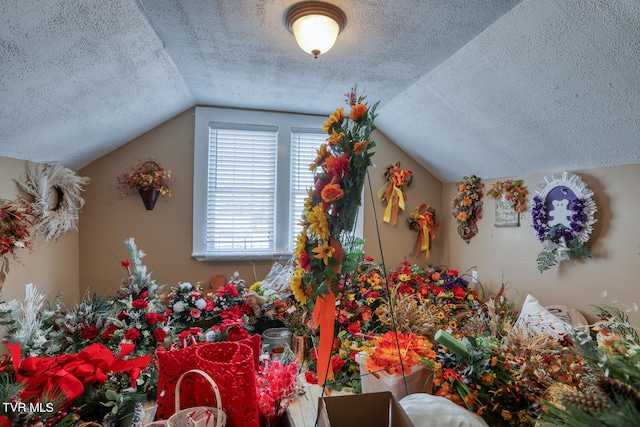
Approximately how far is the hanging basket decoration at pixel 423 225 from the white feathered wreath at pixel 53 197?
9.58 feet

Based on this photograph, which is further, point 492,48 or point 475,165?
point 475,165

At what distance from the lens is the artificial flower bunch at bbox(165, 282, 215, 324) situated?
242 centimetres

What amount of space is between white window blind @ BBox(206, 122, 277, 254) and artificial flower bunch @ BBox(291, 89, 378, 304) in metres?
2.03

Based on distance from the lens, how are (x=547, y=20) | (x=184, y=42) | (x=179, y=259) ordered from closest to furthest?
(x=547, y=20)
(x=184, y=42)
(x=179, y=259)

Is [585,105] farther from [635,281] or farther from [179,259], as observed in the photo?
[179,259]

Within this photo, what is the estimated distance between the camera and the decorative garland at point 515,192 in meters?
2.48

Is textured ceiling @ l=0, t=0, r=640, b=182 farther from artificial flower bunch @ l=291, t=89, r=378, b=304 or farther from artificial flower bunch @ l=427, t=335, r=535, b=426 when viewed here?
artificial flower bunch @ l=427, t=335, r=535, b=426

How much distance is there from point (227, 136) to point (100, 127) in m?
1.04

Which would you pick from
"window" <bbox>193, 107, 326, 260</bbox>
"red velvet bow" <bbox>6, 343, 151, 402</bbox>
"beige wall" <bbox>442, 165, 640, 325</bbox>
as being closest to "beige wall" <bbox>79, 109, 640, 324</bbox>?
"beige wall" <bbox>442, 165, 640, 325</bbox>

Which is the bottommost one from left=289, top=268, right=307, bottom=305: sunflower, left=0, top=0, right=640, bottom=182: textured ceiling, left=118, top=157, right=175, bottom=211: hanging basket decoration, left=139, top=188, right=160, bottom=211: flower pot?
left=289, top=268, right=307, bottom=305: sunflower

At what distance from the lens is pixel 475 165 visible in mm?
2852

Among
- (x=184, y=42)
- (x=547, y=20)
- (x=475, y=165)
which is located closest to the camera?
(x=547, y=20)

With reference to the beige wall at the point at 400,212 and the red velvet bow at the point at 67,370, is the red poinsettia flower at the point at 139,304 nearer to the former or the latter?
the red velvet bow at the point at 67,370

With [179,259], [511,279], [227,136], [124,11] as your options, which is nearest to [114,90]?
[124,11]
